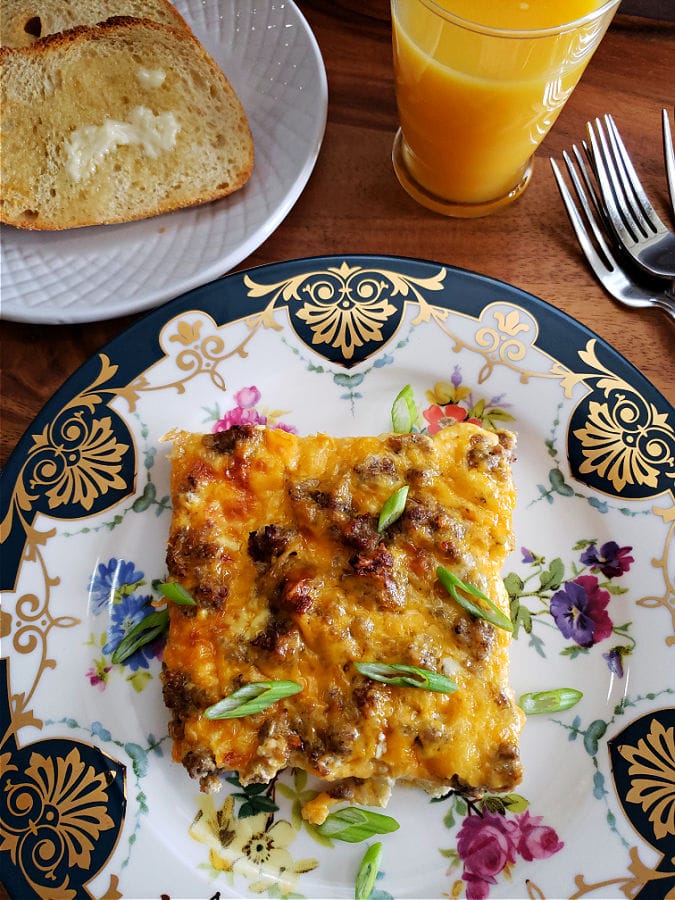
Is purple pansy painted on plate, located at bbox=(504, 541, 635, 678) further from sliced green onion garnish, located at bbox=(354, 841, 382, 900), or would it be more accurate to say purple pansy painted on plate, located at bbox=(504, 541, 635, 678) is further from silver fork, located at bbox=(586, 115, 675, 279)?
silver fork, located at bbox=(586, 115, 675, 279)

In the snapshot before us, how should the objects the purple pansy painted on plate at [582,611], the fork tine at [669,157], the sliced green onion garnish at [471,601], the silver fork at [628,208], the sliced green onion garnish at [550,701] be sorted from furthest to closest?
the fork tine at [669,157]
the silver fork at [628,208]
the purple pansy painted on plate at [582,611]
the sliced green onion garnish at [550,701]
the sliced green onion garnish at [471,601]

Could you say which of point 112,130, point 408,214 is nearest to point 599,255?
point 408,214

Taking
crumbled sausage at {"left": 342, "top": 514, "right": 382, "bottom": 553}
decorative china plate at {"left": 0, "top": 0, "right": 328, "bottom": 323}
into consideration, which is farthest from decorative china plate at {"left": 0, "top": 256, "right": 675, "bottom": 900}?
crumbled sausage at {"left": 342, "top": 514, "right": 382, "bottom": 553}

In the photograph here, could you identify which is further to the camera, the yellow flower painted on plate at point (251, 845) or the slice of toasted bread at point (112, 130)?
the slice of toasted bread at point (112, 130)

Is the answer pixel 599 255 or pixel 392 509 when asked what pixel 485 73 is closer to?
pixel 599 255

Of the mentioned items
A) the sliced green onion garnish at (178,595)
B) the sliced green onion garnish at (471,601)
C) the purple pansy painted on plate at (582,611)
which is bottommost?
the purple pansy painted on plate at (582,611)

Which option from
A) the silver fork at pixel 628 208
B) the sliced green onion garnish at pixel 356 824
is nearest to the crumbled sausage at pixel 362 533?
the sliced green onion garnish at pixel 356 824

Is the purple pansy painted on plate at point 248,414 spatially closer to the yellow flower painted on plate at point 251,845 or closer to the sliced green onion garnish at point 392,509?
the sliced green onion garnish at point 392,509
